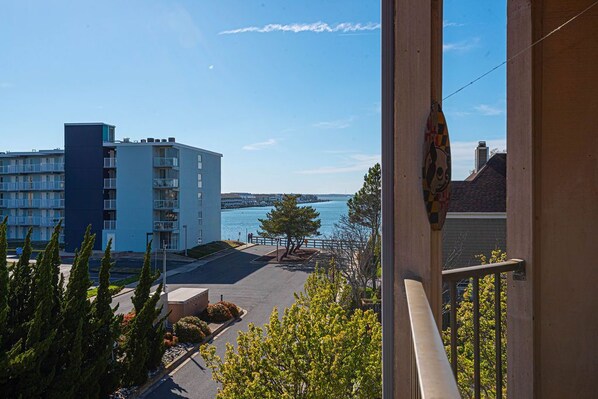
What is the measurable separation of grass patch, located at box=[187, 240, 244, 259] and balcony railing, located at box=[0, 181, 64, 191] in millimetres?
10164

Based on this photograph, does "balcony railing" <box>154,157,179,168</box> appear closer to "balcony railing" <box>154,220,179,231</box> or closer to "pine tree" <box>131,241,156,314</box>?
"balcony railing" <box>154,220,179,231</box>

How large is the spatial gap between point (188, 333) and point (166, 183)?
49.9 feet

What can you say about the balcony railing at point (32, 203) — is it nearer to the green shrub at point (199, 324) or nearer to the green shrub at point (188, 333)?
the green shrub at point (199, 324)

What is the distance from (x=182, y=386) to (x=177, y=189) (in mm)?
17637

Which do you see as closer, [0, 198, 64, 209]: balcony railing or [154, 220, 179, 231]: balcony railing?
[154, 220, 179, 231]: balcony railing

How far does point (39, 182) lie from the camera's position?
28.4m

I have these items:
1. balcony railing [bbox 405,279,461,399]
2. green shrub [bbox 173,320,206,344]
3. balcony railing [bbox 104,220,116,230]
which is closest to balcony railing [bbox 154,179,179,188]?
balcony railing [bbox 104,220,116,230]

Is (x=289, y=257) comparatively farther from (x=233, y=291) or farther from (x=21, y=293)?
(x=21, y=293)

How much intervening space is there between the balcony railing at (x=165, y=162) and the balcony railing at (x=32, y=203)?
822 centimetres

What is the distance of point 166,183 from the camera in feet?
80.8

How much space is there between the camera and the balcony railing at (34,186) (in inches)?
1102

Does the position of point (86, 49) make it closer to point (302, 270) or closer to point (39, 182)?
point (302, 270)

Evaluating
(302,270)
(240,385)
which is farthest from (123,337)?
(302,270)

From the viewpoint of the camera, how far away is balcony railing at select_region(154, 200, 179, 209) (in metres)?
24.7
